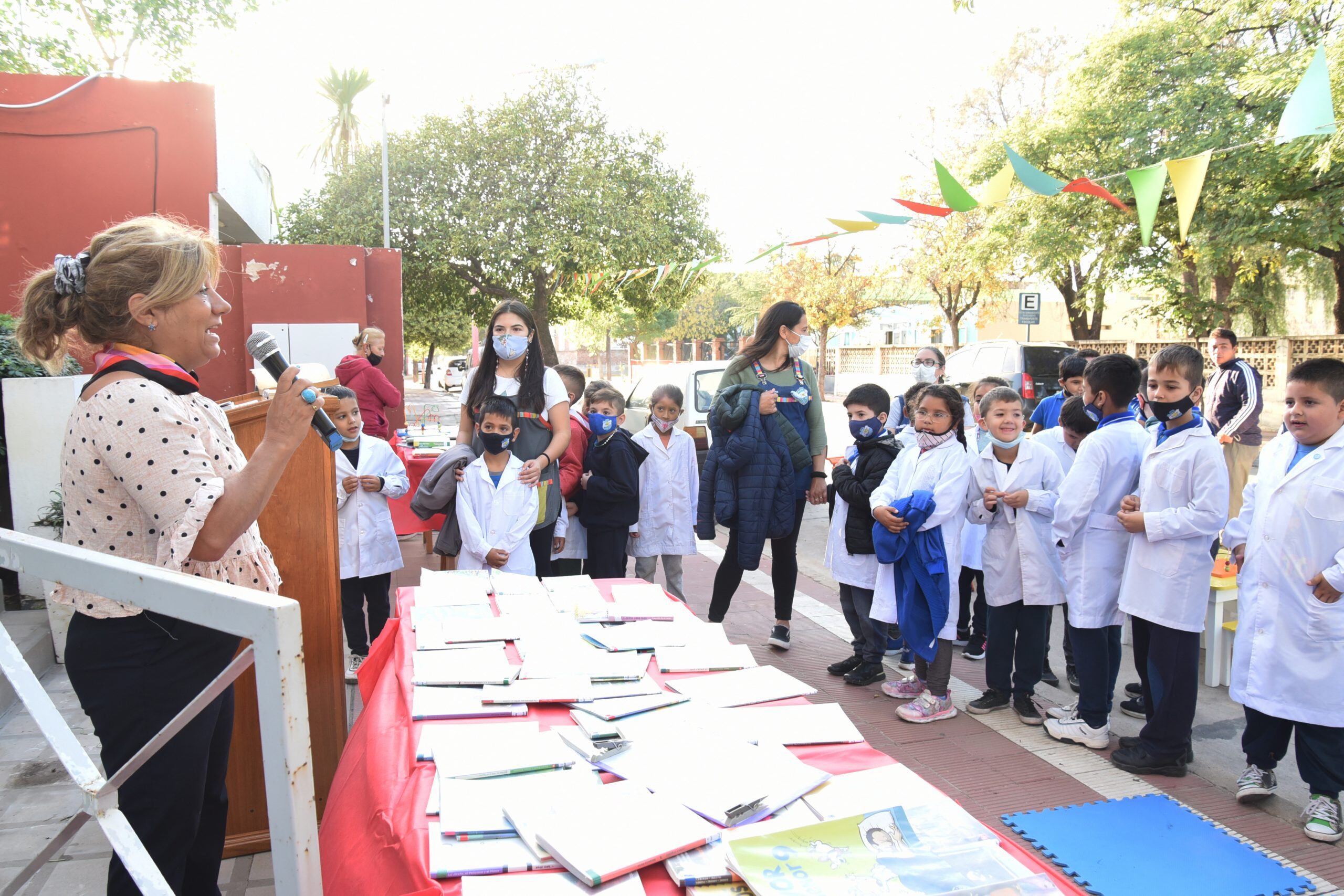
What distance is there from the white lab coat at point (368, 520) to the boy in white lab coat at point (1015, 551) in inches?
118

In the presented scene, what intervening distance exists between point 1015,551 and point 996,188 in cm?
222

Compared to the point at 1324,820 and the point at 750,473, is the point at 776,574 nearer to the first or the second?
the point at 750,473

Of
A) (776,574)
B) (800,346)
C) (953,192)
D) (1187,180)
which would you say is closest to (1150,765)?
(776,574)

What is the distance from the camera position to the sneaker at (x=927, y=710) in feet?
13.2

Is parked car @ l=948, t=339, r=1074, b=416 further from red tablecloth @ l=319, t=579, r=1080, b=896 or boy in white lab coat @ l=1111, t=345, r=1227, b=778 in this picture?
red tablecloth @ l=319, t=579, r=1080, b=896

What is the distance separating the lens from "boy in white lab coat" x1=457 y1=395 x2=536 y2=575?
13.5 ft

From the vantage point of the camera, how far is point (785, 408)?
4.88 m

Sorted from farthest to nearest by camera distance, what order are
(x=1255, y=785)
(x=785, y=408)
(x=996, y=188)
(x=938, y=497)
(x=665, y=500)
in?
(x=665, y=500) → (x=996, y=188) → (x=785, y=408) → (x=938, y=497) → (x=1255, y=785)

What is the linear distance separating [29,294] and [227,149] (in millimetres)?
9852

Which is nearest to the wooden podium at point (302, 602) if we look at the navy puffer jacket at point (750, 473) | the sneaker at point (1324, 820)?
the navy puffer jacket at point (750, 473)

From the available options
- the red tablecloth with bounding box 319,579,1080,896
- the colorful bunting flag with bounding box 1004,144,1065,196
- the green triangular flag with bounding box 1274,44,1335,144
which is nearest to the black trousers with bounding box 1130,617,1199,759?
the red tablecloth with bounding box 319,579,1080,896

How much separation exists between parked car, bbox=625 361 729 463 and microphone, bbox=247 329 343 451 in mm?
6636

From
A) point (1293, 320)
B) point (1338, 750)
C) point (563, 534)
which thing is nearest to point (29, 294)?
point (563, 534)

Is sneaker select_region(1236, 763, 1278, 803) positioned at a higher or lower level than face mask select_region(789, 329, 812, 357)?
lower
